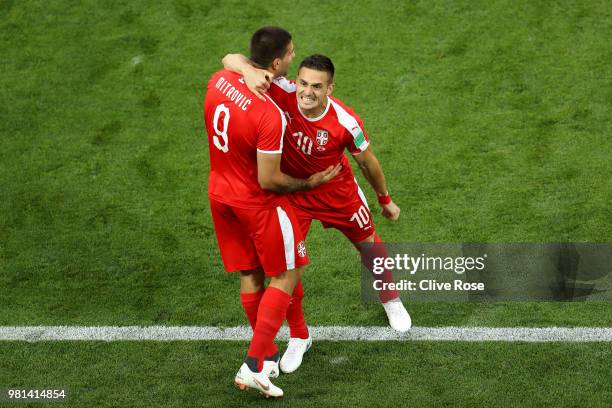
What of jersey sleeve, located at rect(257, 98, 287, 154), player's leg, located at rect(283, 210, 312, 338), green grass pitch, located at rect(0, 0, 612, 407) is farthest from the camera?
player's leg, located at rect(283, 210, 312, 338)

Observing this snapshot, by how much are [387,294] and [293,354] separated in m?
0.77

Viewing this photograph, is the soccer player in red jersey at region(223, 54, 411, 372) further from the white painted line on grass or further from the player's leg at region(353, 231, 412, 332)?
the white painted line on grass

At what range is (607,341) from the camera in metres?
5.58

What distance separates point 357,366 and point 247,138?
4.99 ft

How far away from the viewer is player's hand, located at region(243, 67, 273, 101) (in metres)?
4.88

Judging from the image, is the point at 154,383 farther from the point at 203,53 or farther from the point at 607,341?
→ the point at 203,53

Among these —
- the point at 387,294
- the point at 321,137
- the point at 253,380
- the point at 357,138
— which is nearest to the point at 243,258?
the point at 253,380

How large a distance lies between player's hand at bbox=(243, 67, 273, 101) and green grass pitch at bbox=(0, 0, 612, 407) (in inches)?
64.6

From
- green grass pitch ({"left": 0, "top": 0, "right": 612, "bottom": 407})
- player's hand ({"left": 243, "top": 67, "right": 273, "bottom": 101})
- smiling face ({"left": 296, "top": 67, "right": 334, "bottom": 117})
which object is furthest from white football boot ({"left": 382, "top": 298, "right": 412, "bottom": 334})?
player's hand ({"left": 243, "top": 67, "right": 273, "bottom": 101})

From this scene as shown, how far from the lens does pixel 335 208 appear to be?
5.66 meters

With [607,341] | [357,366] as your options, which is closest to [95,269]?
[357,366]

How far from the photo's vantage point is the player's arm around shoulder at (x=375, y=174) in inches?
212

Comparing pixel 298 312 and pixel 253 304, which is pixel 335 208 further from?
pixel 253 304

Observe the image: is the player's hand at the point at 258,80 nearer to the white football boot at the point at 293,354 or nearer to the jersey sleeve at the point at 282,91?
the jersey sleeve at the point at 282,91
